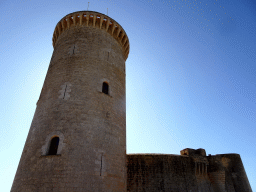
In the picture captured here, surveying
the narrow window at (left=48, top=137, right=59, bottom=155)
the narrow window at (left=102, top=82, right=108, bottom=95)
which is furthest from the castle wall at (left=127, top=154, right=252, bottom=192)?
the narrow window at (left=48, top=137, right=59, bottom=155)

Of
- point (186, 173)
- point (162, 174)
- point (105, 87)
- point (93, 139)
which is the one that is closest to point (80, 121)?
point (93, 139)

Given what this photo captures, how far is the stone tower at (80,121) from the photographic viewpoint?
7.11 meters

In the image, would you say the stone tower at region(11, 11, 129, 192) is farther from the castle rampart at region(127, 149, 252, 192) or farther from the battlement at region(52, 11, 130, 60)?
the castle rampart at region(127, 149, 252, 192)

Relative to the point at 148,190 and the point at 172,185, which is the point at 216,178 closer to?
the point at 172,185

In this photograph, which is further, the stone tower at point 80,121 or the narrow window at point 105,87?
the narrow window at point 105,87

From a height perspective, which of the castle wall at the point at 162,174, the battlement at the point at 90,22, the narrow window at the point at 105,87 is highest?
the battlement at the point at 90,22

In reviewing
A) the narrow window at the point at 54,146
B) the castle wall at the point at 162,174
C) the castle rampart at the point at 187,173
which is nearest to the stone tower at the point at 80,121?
the narrow window at the point at 54,146

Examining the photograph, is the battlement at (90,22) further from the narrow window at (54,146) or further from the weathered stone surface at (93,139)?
the narrow window at (54,146)

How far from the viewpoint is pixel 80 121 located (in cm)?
823

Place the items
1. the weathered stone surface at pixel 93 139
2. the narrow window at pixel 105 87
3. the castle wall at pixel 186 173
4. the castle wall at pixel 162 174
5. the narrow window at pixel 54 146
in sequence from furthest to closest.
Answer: the castle wall at pixel 186 173 < the castle wall at pixel 162 174 < the narrow window at pixel 105 87 < the narrow window at pixel 54 146 < the weathered stone surface at pixel 93 139

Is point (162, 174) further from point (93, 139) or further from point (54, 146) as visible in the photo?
point (54, 146)

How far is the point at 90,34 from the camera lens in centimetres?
1171

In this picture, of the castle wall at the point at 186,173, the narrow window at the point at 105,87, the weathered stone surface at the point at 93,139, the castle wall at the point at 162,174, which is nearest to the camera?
the weathered stone surface at the point at 93,139

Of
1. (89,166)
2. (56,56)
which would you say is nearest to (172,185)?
(89,166)
